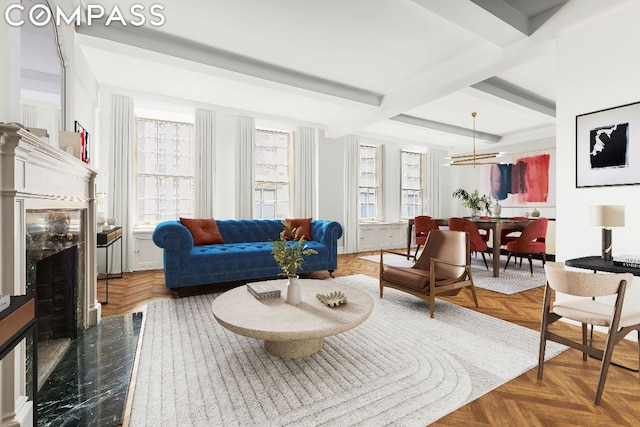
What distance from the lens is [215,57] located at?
3945 millimetres

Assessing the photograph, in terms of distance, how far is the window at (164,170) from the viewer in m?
5.82

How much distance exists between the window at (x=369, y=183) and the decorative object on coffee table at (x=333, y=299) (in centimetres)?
590

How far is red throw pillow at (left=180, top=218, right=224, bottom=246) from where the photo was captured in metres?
4.72

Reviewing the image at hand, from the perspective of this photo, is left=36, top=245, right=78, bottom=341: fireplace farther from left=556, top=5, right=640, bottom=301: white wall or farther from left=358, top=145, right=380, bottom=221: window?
left=358, top=145, right=380, bottom=221: window

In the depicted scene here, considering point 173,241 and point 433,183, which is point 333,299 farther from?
point 433,183

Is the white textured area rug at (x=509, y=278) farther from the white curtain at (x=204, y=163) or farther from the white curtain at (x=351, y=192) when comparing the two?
the white curtain at (x=204, y=163)

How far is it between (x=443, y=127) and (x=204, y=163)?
5216mm

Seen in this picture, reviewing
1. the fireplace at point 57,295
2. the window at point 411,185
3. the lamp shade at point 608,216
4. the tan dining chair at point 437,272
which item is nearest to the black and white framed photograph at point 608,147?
the lamp shade at point 608,216

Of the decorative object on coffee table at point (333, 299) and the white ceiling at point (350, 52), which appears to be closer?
the decorative object on coffee table at point (333, 299)

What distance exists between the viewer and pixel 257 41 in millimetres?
3699

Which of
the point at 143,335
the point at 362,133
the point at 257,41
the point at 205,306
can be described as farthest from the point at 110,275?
the point at 362,133

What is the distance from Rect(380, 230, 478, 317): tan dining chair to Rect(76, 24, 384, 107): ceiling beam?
108 inches

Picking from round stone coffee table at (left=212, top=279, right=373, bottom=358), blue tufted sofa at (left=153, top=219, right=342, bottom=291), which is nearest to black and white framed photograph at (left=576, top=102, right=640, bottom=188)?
round stone coffee table at (left=212, top=279, right=373, bottom=358)

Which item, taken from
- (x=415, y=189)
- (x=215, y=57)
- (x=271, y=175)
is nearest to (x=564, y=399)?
(x=215, y=57)
